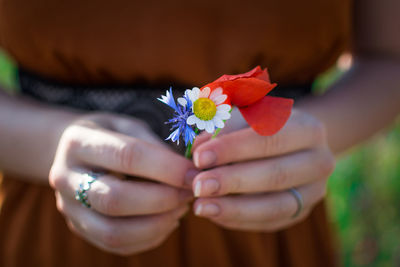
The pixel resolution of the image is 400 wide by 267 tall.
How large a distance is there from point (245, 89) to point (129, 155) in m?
0.18

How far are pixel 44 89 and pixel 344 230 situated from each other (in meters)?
1.43

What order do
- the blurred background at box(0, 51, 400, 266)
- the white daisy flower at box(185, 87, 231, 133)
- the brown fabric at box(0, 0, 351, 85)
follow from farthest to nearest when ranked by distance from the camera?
the blurred background at box(0, 51, 400, 266) → the brown fabric at box(0, 0, 351, 85) → the white daisy flower at box(185, 87, 231, 133)

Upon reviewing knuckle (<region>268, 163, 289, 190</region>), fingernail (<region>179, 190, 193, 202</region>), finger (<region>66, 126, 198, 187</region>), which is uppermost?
finger (<region>66, 126, 198, 187</region>)

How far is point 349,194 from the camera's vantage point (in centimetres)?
167

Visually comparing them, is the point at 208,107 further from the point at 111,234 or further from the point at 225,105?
the point at 111,234

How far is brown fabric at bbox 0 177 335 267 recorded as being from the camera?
0.60 metres

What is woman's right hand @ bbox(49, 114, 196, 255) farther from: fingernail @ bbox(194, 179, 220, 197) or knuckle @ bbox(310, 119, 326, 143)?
knuckle @ bbox(310, 119, 326, 143)

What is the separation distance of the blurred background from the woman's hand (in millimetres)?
1083

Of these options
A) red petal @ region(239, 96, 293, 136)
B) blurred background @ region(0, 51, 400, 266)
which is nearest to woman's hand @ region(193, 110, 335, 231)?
red petal @ region(239, 96, 293, 136)

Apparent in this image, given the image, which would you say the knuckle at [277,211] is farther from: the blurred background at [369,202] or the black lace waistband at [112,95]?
the blurred background at [369,202]

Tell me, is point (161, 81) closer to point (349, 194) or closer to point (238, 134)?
point (238, 134)

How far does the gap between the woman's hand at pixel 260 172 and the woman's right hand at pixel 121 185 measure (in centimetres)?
4

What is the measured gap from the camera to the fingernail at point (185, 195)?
0.45 m

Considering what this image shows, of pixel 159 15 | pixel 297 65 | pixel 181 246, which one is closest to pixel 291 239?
pixel 181 246
